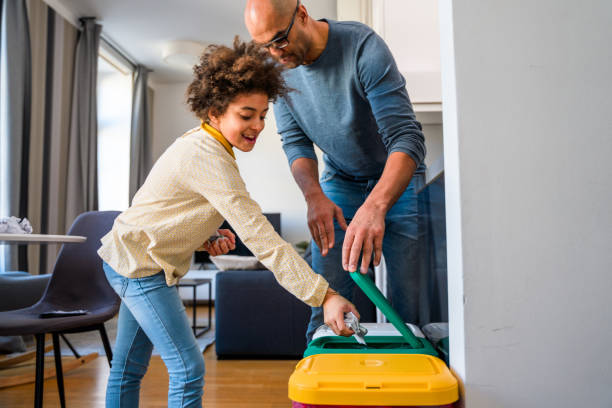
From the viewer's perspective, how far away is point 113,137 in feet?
18.1

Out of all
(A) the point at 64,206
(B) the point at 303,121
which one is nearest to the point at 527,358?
(B) the point at 303,121

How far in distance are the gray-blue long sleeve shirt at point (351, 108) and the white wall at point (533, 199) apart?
335mm

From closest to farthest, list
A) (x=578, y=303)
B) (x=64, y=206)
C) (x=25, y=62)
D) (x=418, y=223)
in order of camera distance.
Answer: (x=578, y=303) < (x=418, y=223) < (x=25, y=62) < (x=64, y=206)

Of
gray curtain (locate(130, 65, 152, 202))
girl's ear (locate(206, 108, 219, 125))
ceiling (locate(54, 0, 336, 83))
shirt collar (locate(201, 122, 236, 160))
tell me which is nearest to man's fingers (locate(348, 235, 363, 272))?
shirt collar (locate(201, 122, 236, 160))

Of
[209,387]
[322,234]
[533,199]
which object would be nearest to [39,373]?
[209,387]

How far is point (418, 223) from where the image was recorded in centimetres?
136

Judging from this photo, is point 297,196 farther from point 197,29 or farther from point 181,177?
point 181,177

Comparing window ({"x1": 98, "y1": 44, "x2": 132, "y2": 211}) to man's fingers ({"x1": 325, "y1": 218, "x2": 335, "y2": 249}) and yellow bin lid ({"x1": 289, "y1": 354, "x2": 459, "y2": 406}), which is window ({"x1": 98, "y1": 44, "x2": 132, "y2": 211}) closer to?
man's fingers ({"x1": 325, "y1": 218, "x2": 335, "y2": 249})

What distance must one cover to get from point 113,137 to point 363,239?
5.26m

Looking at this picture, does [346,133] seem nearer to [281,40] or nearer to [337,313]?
[281,40]

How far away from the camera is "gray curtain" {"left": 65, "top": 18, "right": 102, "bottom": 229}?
4.34m

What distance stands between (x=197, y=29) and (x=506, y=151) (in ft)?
15.6

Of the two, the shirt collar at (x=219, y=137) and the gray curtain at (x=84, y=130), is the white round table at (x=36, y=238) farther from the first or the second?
the gray curtain at (x=84, y=130)

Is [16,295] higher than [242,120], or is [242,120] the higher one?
[242,120]
